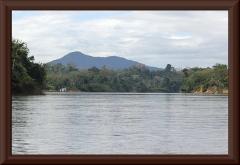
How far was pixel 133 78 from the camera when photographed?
41.9 metres

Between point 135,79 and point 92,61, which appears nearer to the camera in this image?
point 135,79

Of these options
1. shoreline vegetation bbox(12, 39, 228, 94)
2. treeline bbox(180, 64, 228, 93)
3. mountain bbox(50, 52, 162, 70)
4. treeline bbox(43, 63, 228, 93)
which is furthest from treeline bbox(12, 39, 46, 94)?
treeline bbox(180, 64, 228, 93)

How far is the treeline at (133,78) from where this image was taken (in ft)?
136

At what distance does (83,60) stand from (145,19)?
7.33 meters

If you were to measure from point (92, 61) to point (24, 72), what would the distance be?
1396 centimetres

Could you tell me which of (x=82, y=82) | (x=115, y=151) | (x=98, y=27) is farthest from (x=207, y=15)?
(x=115, y=151)

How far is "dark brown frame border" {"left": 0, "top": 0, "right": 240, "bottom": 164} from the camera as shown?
3.22 m

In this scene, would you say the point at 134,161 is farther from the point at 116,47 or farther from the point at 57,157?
the point at 116,47

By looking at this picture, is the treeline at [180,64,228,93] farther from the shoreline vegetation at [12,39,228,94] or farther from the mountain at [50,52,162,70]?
the mountain at [50,52,162,70]
